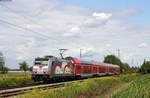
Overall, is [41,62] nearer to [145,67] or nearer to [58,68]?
[58,68]

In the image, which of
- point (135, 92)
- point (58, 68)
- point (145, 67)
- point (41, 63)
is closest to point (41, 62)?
point (41, 63)

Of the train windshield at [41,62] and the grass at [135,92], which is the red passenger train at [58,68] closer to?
the train windshield at [41,62]

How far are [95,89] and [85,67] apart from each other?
25502 millimetres

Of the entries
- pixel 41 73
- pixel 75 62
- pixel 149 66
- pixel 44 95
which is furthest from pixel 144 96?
pixel 149 66

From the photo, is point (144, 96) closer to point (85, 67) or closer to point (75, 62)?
point (75, 62)

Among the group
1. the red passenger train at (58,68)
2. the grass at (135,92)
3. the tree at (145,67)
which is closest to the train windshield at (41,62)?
the red passenger train at (58,68)

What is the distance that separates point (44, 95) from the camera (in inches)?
586

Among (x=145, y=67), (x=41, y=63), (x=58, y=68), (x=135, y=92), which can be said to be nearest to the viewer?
(x=135, y=92)

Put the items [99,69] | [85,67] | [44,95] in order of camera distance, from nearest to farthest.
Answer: [44,95] → [85,67] → [99,69]

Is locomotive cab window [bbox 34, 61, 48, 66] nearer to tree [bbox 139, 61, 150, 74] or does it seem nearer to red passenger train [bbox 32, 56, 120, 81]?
red passenger train [bbox 32, 56, 120, 81]

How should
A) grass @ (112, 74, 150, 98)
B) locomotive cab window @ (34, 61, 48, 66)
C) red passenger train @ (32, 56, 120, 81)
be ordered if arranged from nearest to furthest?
grass @ (112, 74, 150, 98) < red passenger train @ (32, 56, 120, 81) < locomotive cab window @ (34, 61, 48, 66)

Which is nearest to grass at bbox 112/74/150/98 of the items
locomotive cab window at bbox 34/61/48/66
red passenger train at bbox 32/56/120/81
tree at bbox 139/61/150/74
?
red passenger train at bbox 32/56/120/81

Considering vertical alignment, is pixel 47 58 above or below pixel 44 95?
above

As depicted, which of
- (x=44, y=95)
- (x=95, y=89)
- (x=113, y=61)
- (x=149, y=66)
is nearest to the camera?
(x=44, y=95)
